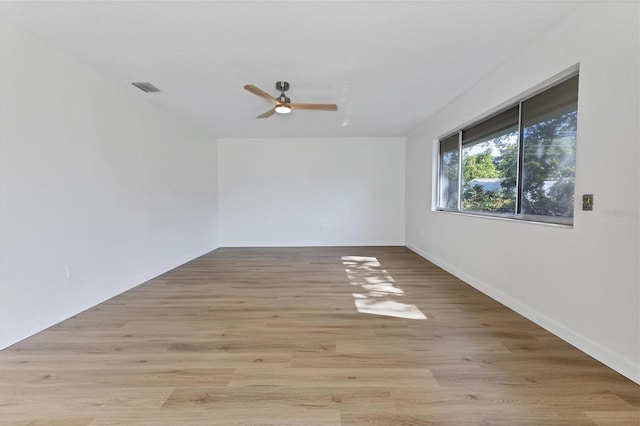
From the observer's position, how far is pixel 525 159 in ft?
8.66

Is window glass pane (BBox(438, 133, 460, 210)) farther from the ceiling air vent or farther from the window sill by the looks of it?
the ceiling air vent

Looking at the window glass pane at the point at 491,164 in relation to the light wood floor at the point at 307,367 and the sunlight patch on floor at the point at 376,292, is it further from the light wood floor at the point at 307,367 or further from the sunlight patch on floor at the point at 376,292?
the sunlight patch on floor at the point at 376,292

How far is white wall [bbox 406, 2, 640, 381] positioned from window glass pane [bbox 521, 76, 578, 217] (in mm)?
177

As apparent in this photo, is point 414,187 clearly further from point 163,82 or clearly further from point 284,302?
point 163,82

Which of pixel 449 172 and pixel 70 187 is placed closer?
pixel 70 187

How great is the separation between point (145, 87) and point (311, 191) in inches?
145

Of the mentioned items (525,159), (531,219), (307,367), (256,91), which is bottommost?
(307,367)

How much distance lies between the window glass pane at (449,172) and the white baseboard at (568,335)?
145 centimetres

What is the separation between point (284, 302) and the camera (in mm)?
2865

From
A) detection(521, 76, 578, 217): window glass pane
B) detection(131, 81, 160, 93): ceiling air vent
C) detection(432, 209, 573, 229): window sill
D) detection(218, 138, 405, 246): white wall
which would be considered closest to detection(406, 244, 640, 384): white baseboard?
detection(432, 209, 573, 229): window sill

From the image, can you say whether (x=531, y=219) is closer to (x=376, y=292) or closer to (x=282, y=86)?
(x=376, y=292)

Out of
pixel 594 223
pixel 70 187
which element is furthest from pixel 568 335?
pixel 70 187

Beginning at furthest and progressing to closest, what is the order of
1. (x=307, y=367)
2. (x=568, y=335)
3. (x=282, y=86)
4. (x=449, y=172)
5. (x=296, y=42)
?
(x=449, y=172) < (x=282, y=86) < (x=296, y=42) < (x=568, y=335) < (x=307, y=367)

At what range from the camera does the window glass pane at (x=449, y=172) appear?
414 centimetres
